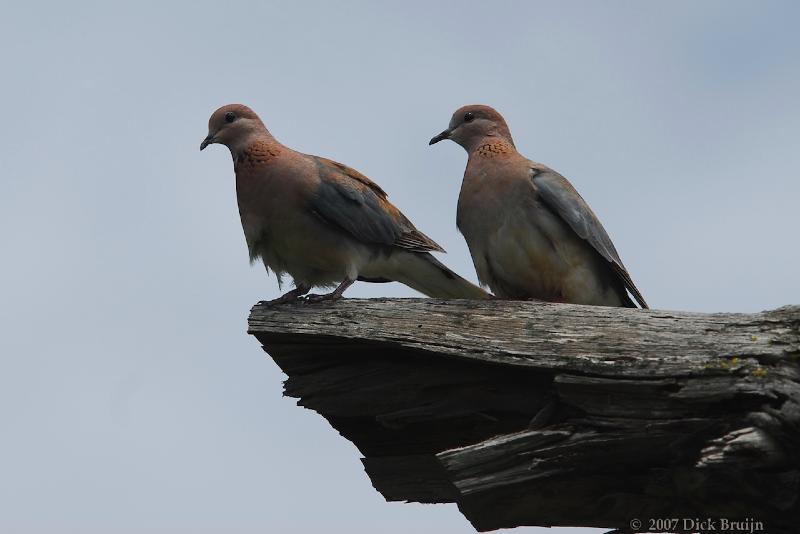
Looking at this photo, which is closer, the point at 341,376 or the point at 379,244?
the point at 341,376

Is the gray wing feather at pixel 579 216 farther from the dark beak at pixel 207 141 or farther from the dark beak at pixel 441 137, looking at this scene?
the dark beak at pixel 207 141

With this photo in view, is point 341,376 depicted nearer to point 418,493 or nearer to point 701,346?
point 418,493

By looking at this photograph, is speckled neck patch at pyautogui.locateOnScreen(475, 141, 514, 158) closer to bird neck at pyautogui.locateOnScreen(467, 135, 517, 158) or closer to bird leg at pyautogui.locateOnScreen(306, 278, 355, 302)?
bird neck at pyautogui.locateOnScreen(467, 135, 517, 158)

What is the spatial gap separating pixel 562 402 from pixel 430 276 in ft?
7.43

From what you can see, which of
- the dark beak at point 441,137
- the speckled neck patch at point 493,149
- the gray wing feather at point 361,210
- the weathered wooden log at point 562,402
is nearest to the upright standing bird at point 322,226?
the gray wing feather at point 361,210

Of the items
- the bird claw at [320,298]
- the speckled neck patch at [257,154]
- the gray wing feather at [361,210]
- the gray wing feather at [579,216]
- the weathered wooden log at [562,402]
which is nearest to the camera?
the weathered wooden log at [562,402]

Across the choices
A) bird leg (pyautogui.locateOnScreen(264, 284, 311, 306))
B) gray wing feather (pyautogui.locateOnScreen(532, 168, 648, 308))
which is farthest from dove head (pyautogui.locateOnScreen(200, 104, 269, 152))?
gray wing feather (pyautogui.locateOnScreen(532, 168, 648, 308))

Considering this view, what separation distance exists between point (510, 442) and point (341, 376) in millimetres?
1144

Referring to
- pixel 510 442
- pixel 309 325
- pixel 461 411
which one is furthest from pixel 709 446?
pixel 309 325

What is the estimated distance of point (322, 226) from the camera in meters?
6.88

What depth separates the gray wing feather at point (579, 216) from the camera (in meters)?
6.79

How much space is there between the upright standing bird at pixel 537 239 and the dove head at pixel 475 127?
546 mm

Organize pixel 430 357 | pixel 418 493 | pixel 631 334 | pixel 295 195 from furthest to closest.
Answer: pixel 295 195 → pixel 418 493 → pixel 430 357 → pixel 631 334

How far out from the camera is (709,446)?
15.2 feet
